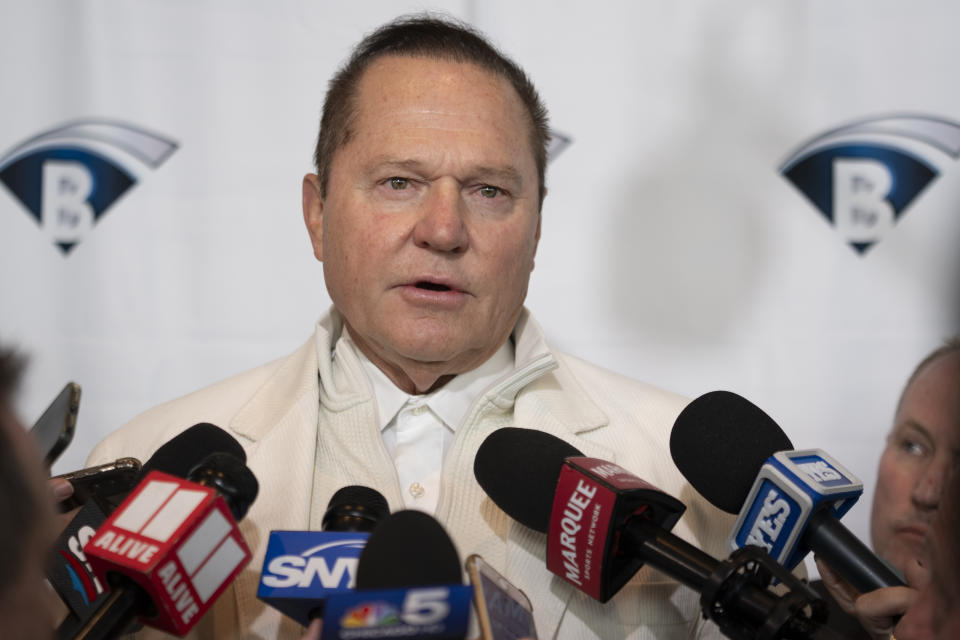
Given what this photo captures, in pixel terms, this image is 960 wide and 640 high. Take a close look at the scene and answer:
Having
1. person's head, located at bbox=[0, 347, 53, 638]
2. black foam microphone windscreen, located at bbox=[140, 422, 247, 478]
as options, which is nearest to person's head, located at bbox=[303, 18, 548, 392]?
black foam microphone windscreen, located at bbox=[140, 422, 247, 478]

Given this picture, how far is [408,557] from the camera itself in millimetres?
832

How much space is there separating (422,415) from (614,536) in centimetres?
62

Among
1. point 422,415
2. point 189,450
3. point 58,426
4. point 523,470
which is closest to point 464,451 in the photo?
point 422,415

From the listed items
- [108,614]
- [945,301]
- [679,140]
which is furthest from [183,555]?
[945,301]

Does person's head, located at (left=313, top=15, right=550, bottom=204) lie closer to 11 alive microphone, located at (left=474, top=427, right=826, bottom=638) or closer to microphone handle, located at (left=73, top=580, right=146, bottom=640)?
11 alive microphone, located at (left=474, top=427, right=826, bottom=638)

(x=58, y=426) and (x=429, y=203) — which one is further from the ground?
(x=429, y=203)

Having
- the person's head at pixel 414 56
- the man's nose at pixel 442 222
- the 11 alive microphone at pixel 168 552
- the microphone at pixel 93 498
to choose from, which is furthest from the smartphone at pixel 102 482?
the person's head at pixel 414 56

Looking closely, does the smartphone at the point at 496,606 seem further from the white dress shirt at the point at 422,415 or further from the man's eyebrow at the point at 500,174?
the man's eyebrow at the point at 500,174

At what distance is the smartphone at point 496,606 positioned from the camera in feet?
3.00

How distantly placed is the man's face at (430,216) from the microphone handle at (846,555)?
2.21 feet

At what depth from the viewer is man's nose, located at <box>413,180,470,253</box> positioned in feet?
4.88

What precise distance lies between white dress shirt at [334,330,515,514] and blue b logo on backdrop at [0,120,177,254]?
89cm

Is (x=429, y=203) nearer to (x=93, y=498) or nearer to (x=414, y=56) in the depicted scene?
(x=414, y=56)

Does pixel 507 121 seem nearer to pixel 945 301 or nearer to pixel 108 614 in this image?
pixel 108 614
